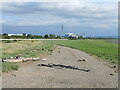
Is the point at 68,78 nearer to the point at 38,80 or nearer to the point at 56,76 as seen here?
the point at 56,76

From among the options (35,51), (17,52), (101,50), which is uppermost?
(35,51)

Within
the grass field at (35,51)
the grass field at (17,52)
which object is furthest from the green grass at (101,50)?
the grass field at (17,52)

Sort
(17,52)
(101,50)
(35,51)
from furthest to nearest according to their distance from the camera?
(101,50)
(17,52)
(35,51)

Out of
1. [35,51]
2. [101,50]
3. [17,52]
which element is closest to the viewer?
[35,51]

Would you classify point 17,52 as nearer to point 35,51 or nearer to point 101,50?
point 35,51

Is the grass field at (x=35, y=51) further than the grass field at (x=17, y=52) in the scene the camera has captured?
Yes

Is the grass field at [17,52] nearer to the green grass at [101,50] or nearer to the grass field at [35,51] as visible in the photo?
the grass field at [35,51]

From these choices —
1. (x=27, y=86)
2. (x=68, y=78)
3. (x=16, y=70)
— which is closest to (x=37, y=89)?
(x=27, y=86)

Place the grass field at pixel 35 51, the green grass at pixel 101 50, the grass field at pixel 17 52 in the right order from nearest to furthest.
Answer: the grass field at pixel 17 52 < the grass field at pixel 35 51 < the green grass at pixel 101 50

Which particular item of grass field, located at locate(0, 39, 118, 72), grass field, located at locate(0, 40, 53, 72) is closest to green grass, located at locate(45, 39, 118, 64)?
grass field, located at locate(0, 39, 118, 72)

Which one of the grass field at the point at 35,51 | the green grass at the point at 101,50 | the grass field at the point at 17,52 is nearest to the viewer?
the grass field at the point at 17,52

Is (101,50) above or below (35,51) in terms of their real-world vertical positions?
below

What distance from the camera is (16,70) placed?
16391 mm

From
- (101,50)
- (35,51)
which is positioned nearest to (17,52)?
(35,51)
